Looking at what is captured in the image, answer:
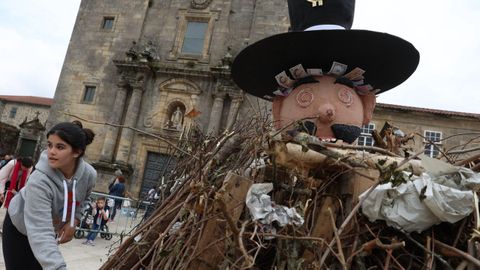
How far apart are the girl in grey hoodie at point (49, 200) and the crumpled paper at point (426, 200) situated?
1755 millimetres

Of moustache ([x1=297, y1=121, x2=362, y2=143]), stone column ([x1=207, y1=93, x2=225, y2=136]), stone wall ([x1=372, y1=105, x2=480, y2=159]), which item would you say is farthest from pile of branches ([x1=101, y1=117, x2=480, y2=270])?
stone wall ([x1=372, y1=105, x2=480, y2=159])

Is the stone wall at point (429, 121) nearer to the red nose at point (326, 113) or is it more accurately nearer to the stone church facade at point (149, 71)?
the stone church facade at point (149, 71)

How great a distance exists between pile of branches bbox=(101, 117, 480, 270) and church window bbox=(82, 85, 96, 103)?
18434mm

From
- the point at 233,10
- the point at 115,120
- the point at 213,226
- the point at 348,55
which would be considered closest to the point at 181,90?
the point at 115,120

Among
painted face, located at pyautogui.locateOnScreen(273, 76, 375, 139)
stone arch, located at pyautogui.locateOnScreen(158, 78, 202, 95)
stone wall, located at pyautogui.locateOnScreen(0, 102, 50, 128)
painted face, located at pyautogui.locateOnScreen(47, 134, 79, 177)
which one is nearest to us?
painted face, located at pyautogui.locateOnScreen(47, 134, 79, 177)

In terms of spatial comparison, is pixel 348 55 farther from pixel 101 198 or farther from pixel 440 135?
pixel 440 135

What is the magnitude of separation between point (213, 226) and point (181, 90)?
17.0 meters

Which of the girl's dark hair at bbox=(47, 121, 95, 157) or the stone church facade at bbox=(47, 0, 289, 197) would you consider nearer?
the girl's dark hair at bbox=(47, 121, 95, 157)

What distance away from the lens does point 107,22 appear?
20438 millimetres

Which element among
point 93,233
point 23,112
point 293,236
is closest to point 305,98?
point 293,236

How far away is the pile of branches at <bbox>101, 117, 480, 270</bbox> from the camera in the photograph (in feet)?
5.61

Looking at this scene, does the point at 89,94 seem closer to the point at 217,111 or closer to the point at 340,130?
the point at 217,111

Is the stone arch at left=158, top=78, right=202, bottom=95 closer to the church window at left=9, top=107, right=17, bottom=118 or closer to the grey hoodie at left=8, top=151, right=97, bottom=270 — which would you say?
the grey hoodie at left=8, top=151, right=97, bottom=270

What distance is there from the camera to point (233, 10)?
63.5 ft
